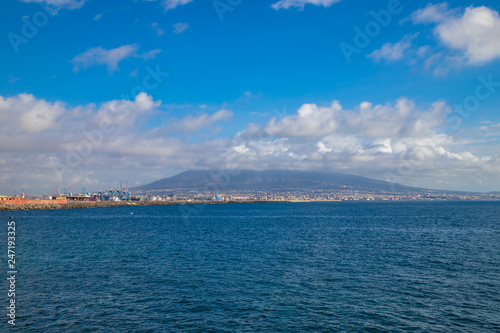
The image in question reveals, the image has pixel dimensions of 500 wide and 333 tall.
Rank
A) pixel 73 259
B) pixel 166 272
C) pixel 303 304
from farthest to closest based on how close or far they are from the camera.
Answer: pixel 73 259
pixel 166 272
pixel 303 304

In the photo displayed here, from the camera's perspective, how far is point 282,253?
44.6 metres

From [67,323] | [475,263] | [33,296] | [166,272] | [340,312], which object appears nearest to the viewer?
[67,323]

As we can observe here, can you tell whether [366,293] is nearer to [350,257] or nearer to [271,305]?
[271,305]

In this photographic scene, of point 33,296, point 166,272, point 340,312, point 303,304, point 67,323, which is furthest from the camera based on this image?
point 166,272

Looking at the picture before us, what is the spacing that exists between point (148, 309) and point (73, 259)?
22.6 m

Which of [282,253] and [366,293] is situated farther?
[282,253]

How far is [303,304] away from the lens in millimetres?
24375

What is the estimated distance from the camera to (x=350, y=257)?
41.5 m

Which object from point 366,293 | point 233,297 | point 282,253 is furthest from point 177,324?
point 282,253

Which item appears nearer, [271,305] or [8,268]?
[271,305]

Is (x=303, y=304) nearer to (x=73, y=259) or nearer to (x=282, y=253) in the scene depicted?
(x=282, y=253)

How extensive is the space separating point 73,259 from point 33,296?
1548 centimetres

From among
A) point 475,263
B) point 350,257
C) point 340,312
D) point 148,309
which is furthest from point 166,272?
point 475,263

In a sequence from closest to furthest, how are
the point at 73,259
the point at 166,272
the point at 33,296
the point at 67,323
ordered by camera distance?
the point at 67,323, the point at 33,296, the point at 166,272, the point at 73,259
